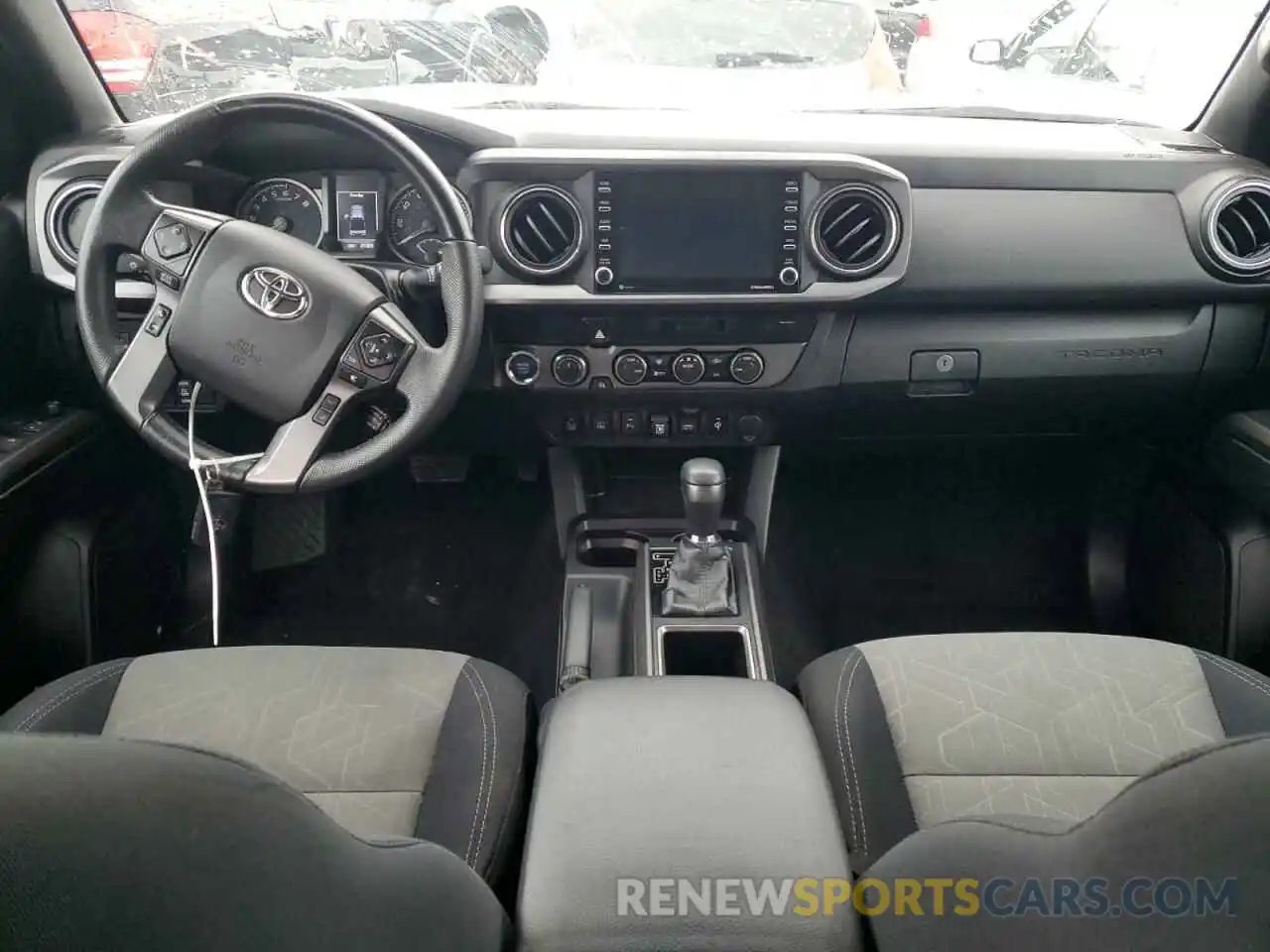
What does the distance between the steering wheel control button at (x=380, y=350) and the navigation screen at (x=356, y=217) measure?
0.34m

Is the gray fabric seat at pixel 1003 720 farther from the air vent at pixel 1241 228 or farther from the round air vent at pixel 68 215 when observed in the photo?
the round air vent at pixel 68 215

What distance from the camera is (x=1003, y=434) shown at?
217 centimetres

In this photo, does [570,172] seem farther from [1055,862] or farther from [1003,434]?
[1055,862]

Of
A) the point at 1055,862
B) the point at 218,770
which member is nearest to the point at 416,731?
the point at 218,770

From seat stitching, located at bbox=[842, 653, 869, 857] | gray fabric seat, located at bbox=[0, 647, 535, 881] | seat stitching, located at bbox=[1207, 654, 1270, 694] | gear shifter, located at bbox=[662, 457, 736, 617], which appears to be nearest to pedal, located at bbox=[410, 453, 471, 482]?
gear shifter, located at bbox=[662, 457, 736, 617]

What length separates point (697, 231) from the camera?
1.77 meters

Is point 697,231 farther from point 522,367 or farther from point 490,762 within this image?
point 490,762

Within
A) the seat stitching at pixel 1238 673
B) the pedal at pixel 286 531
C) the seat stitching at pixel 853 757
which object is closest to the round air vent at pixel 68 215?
the pedal at pixel 286 531

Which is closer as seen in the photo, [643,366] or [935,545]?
[643,366]

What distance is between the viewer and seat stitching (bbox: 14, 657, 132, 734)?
1.32 metres

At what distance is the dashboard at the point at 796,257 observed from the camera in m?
1.76

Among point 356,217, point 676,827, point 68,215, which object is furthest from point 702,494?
point 68,215

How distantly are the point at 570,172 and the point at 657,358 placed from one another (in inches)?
14.5

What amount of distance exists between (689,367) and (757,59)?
1.94ft
